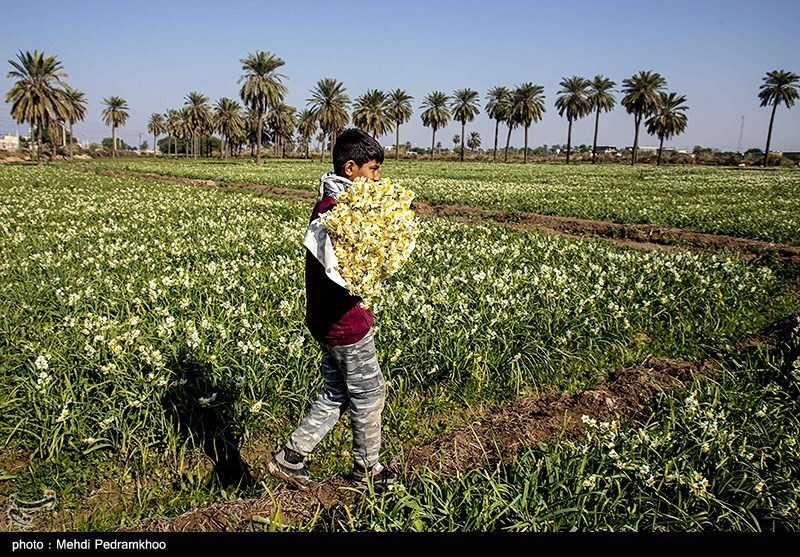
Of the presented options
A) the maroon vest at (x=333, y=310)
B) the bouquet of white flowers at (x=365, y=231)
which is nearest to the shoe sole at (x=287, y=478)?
the maroon vest at (x=333, y=310)

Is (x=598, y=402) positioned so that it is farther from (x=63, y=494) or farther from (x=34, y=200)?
(x=34, y=200)

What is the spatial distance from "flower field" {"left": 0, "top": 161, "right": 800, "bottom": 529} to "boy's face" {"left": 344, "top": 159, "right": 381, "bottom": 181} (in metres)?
2.14

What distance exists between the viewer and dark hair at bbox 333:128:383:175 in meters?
3.46

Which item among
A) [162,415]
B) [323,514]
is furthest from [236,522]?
[162,415]

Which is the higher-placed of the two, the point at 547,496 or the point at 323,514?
the point at 547,496

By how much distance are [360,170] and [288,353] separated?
8.09 ft

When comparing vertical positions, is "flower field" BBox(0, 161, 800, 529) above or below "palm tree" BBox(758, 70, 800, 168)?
below

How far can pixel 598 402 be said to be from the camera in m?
5.30

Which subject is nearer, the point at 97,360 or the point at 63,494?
the point at 63,494

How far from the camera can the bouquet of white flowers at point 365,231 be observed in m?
3.15

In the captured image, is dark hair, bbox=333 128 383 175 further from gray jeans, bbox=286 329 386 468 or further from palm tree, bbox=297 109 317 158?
palm tree, bbox=297 109 317 158

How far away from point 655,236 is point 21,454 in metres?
16.2

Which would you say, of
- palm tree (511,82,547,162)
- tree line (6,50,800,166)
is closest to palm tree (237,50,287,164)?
tree line (6,50,800,166)

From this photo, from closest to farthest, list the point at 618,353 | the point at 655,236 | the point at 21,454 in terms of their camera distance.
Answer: the point at 21,454 → the point at 618,353 → the point at 655,236
